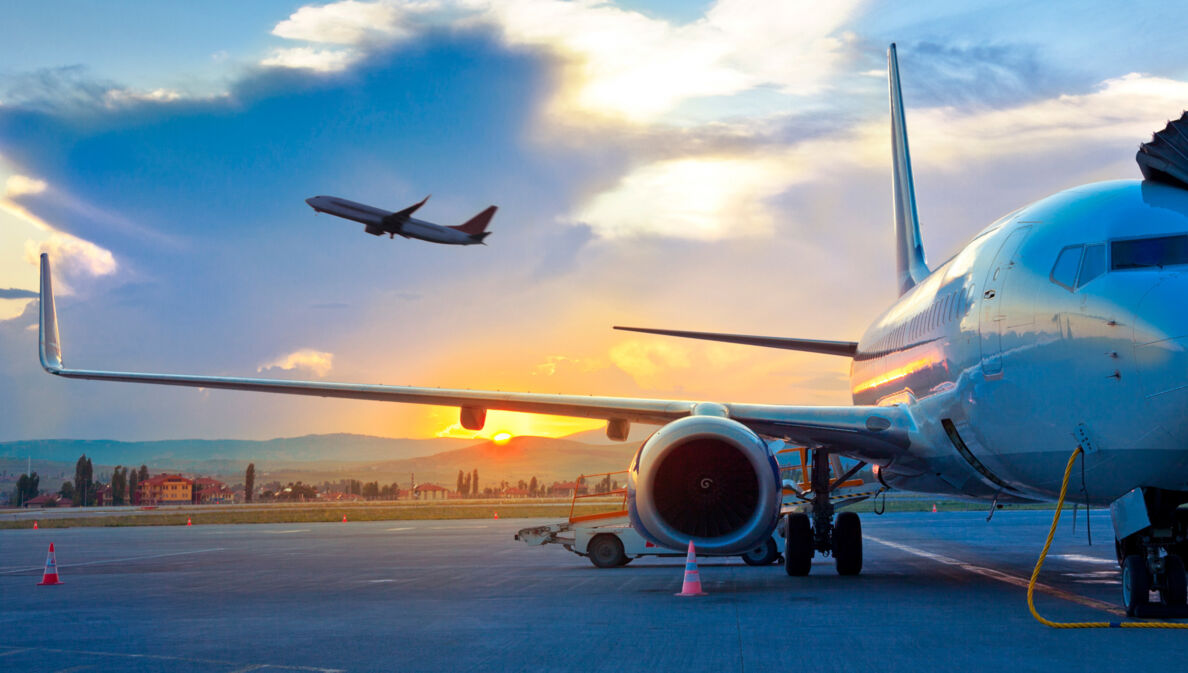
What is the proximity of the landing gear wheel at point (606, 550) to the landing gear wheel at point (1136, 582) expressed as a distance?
11.0 meters

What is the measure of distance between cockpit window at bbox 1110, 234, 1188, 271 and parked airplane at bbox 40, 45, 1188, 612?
0.06ft

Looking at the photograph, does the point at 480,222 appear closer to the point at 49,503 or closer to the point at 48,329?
the point at 48,329

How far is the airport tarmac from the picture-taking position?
8.34 metres

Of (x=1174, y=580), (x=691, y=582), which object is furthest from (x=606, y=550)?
(x=1174, y=580)

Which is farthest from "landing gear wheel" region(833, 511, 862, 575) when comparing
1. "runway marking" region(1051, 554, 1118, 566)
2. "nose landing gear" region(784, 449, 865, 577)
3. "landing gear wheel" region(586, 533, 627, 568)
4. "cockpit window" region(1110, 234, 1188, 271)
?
"cockpit window" region(1110, 234, 1188, 271)

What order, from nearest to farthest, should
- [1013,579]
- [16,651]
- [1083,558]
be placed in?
1. [16,651]
2. [1013,579]
3. [1083,558]

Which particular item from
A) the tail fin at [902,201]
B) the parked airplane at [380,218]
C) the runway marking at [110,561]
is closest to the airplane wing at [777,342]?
the tail fin at [902,201]

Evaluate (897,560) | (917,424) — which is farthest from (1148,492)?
(897,560)

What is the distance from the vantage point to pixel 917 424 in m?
13.5

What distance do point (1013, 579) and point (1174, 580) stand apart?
547 cm

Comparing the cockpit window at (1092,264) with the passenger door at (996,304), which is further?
the passenger door at (996,304)

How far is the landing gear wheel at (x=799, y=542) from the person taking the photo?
16.1 m

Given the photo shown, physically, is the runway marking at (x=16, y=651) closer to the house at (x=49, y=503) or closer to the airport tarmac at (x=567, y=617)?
the airport tarmac at (x=567, y=617)

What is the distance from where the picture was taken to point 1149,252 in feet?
32.7
